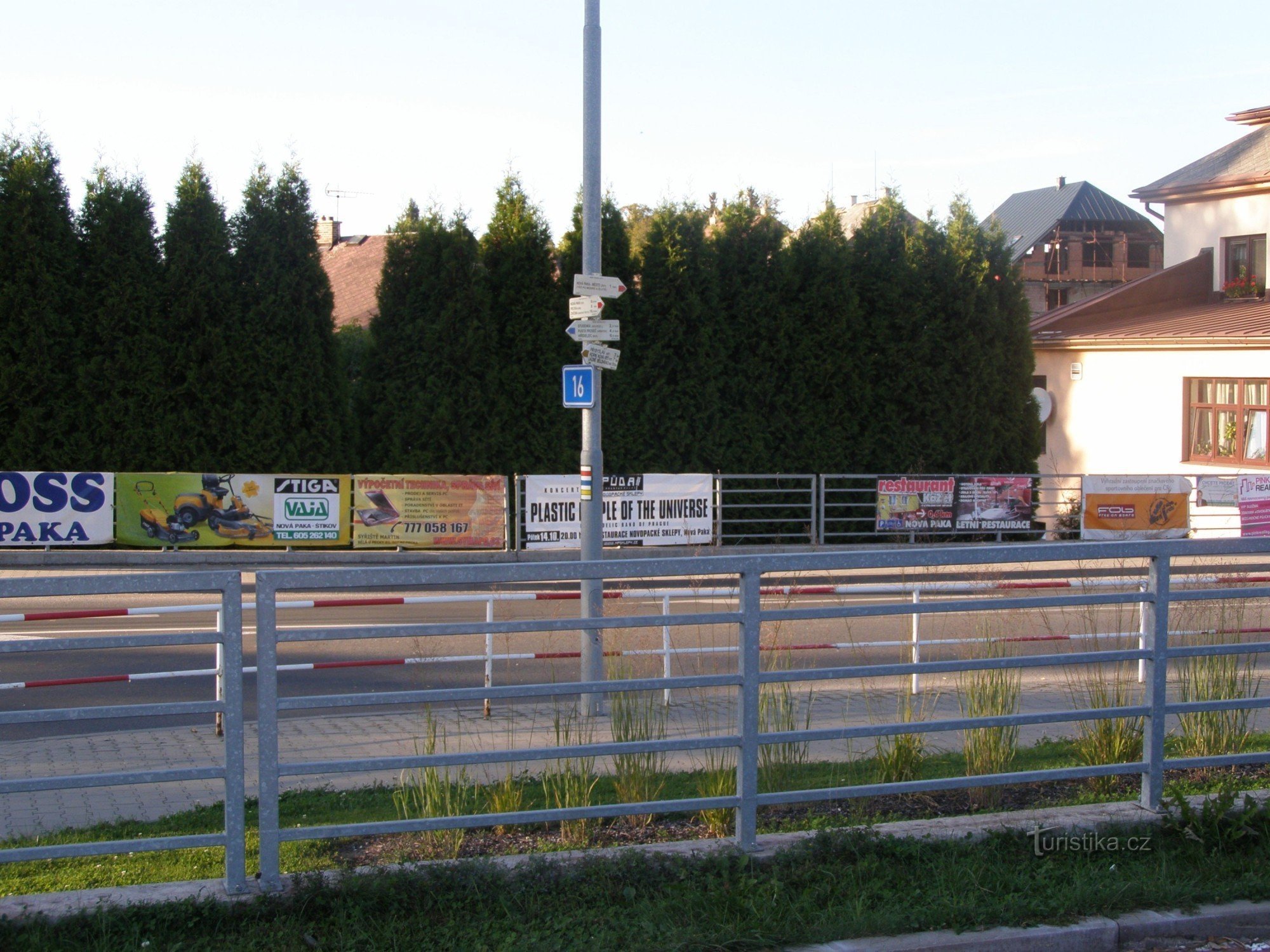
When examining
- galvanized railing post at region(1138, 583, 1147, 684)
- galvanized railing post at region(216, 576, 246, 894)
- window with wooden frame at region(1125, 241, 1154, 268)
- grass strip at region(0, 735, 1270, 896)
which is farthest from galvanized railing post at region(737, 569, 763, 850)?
window with wooden frame at region(1125, 241, 1154, 268)

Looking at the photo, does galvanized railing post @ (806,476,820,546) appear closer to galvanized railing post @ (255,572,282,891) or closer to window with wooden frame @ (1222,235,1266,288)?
window with wooden frame @ (1222,235,1266,288)

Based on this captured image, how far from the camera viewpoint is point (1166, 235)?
32.9 metres

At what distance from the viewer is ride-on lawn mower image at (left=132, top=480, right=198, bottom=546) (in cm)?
1888

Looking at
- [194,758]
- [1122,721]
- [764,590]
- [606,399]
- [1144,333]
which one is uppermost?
[1144,333]

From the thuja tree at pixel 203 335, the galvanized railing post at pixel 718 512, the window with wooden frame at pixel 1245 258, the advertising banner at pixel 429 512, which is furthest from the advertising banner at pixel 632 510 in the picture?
the window with wooden frame at pixel 1245 258

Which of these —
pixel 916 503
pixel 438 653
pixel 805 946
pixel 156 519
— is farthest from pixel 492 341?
pixel 805 946

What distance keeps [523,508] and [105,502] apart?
674 centimetres

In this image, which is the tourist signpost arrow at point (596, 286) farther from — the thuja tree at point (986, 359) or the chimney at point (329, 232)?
the chimney at point (329, 232)

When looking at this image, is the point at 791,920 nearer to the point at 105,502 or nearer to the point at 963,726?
the point at 963,726

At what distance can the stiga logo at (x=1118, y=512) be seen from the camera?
21.5m

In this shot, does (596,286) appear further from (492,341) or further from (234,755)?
(492,341)

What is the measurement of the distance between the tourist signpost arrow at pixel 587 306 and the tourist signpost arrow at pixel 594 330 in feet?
0.26

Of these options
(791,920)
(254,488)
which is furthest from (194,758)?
(254,488)

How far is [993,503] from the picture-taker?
21641 millimetres
